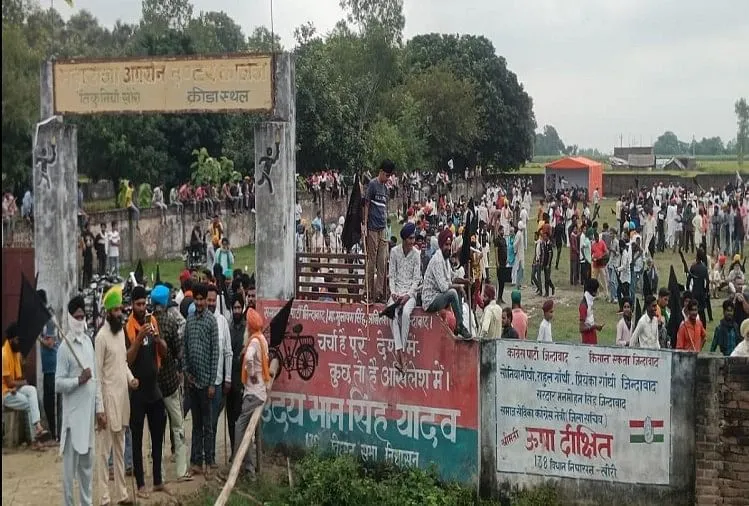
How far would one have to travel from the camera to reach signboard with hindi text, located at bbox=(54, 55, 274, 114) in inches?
427

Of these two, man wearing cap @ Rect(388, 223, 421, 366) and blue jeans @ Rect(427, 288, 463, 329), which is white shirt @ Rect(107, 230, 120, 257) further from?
blue jeans @ Rect(427, 288, 463, 329)

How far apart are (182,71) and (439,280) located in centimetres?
379

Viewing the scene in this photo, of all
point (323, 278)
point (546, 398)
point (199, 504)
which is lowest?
point (199, 504)

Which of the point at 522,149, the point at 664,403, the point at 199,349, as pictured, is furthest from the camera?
the point at 522,149

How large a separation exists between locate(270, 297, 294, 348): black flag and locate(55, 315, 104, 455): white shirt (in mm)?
2360

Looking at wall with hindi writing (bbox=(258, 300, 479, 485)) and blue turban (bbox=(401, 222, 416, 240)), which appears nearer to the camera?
wall with hindi writing (bbox=(258, 300, 479, 485))

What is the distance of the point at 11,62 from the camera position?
501cm

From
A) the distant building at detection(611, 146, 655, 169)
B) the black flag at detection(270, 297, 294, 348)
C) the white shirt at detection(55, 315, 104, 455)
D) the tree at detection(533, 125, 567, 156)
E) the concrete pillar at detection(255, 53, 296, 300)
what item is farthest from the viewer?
the tree at detection(533, 125, 567, 156)

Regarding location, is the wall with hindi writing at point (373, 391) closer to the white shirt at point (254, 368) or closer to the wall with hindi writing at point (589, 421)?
the wall with hindi writing at point (589, 421)

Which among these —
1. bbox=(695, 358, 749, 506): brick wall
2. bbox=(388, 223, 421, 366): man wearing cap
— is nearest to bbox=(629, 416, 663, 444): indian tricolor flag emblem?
bbox=(695, 358, 749, 506): brick wall

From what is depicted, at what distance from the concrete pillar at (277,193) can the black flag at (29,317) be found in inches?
Result: 166

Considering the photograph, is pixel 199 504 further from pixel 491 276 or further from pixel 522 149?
pixel 522 149

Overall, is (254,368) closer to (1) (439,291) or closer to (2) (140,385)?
(2) (140,385)

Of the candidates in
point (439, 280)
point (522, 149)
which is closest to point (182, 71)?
point (439, 280)
